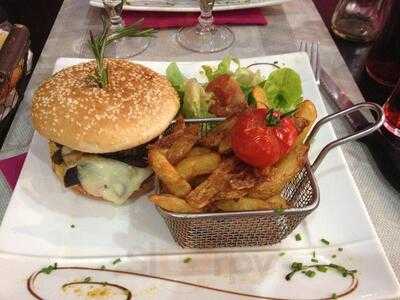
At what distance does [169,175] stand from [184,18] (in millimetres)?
1516

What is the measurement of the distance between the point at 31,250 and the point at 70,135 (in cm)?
36

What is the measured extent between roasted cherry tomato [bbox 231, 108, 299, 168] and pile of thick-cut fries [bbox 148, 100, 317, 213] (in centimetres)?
4

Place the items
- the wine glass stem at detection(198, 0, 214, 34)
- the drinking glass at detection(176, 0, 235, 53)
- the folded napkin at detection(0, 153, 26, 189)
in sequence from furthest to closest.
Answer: the drinking glass at detection(176, 0, 235, 53)
the wine glass stem at detection(198, 0, 214, 34)
the folded napkin at detection(0, 153, 26, 189)

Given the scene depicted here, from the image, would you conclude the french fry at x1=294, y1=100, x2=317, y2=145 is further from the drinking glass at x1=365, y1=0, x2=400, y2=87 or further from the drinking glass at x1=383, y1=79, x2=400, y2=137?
the drinking glass at x1=365, y1=0, x2=400, y2=87

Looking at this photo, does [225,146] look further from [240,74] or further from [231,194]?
[240,74]

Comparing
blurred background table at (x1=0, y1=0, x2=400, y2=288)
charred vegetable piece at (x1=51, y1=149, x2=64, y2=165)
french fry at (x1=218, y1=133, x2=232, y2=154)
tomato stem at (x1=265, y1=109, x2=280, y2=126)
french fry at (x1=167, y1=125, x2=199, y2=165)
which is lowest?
blurred background table at (x1=0, y1=0, x2=400, y2=288)

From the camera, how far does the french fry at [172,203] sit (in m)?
1.25

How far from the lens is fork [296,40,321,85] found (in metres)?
2.12

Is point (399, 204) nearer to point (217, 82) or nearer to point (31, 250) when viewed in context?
point (217, 82)

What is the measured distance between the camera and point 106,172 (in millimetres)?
1507

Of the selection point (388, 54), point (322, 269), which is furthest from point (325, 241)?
point (388, 54)

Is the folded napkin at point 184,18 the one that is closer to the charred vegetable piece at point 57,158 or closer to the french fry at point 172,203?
→ the charred vegetable piece at point 57,158

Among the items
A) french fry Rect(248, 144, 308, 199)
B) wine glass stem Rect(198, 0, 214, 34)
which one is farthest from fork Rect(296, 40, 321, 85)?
french fry Rect(248, 144, 308, 199)

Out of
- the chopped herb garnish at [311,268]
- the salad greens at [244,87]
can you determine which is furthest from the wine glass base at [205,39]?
the chopped herb garnish at [311,268]
